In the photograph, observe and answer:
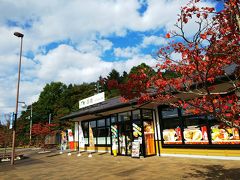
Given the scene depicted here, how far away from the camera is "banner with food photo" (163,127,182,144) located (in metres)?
11.3

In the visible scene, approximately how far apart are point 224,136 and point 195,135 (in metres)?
1.45

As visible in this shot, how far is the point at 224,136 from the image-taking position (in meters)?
9.54

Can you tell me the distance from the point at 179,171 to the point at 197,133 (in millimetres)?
3485

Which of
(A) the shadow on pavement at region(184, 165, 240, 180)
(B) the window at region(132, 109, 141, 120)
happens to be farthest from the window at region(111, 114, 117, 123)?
(A) the shadow on pavement at region(184, 165, 240, 180)

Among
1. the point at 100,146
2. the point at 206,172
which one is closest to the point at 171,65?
the point at 206,172

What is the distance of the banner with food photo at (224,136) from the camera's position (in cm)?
→ 917

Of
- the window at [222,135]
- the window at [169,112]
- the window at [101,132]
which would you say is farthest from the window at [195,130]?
the window at [101,132]

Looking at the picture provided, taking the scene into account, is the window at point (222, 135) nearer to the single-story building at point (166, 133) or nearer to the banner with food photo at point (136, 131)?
the single-story building at point (166, 133)

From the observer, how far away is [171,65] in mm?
5070

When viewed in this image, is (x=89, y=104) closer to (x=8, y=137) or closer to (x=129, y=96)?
(x=8, y=137)

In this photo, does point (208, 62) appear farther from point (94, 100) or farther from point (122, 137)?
point (94, 100)

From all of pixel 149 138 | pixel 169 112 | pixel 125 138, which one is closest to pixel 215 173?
pixel 169 112

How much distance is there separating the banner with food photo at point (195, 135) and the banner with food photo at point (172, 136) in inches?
14.4

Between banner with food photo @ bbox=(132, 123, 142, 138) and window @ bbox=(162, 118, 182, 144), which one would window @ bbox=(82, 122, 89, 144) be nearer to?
banner with food photo @ bbox=(132, 123, 142, 138)
